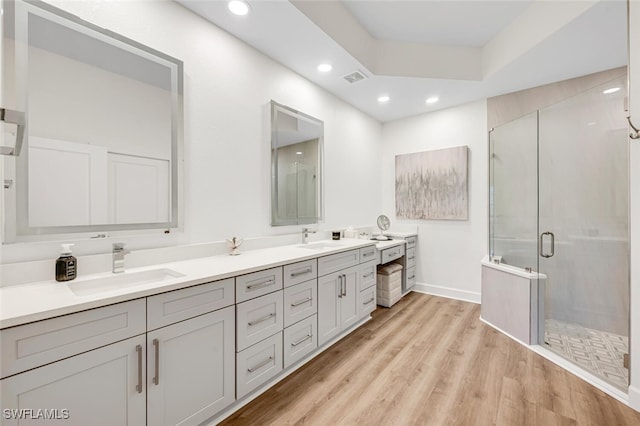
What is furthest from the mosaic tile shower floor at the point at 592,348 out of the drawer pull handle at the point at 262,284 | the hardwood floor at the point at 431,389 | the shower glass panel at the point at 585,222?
the drawer pull handle at the point at 262,284

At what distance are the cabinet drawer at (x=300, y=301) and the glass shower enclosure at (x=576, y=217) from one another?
209 centimetres

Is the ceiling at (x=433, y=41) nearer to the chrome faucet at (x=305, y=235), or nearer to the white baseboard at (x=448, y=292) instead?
the chrome faucet at (x=305, y=235)

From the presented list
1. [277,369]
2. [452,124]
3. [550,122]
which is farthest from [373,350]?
[452,124]

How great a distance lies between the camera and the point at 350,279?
2.50m

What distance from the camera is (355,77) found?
288 cm

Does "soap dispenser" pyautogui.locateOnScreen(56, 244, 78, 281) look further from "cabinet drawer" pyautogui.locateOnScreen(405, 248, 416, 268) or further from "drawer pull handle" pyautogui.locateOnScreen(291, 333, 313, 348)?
"cabinet drawer" pyautogui.locateOnScreen(405, 248, 416, 268)

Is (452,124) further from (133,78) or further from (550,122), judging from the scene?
(133,78)

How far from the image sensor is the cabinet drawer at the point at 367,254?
270cm

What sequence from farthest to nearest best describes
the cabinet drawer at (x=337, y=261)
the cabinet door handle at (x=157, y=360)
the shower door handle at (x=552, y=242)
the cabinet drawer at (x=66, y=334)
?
1. the shower door handle at (x=552, y=242)
2. the cabinet drawer at (x=337, y=261)
3. the cabinet door handle at (x=157, y=360)
4. the cabinet drawer at (x=66, y=334)

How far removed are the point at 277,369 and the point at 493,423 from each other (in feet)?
4.35

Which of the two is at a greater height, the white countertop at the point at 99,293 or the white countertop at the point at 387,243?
the white countertop at the point at 99,293

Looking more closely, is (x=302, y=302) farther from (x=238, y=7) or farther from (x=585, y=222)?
(x=585, y=222)

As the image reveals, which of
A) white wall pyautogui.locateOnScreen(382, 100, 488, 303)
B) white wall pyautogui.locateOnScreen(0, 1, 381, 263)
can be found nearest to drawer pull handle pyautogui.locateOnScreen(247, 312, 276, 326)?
white wall pyautogui.locateOnScreen(0, 1, 381, 263)

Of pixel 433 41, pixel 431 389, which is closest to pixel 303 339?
pixel 431 389
